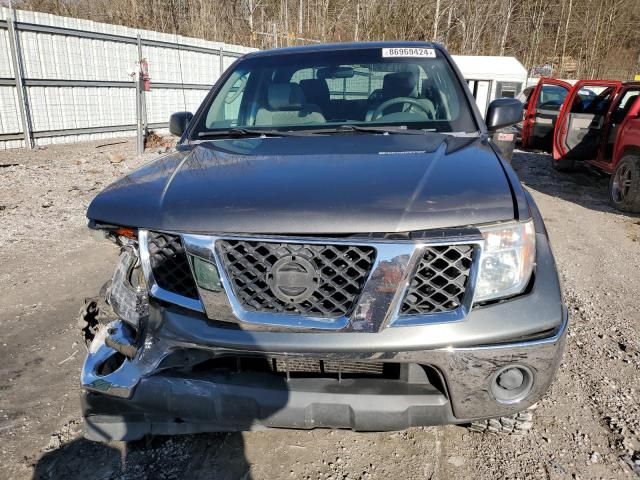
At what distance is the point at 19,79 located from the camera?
9016mm

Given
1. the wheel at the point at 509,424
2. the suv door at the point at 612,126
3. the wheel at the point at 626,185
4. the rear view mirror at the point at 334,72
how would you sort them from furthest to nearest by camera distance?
the suv door at the point at 612,126, the wheel at the point at 626,185, the rear view mirror at the point at 334,72, the wheel at the point at 509,424

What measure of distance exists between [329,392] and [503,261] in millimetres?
736

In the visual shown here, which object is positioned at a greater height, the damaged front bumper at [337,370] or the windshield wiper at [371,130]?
the windshield wiper at [371,130]

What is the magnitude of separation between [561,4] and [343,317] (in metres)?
39.3

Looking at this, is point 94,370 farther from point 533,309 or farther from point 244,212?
point 533,309

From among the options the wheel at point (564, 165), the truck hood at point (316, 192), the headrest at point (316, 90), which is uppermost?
the headrest at point (316, 90)

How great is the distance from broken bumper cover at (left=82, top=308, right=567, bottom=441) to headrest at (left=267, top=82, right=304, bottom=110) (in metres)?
1.75

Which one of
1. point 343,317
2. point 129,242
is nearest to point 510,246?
point 343,317

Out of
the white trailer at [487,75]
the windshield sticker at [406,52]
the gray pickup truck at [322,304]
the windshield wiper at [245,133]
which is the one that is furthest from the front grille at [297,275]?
the white trailer at [487,75]

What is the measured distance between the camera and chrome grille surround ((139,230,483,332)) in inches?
60.4

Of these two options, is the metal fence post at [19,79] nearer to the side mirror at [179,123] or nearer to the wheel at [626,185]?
the side mirror at [179,123]

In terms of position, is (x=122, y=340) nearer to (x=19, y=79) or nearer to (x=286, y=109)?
(x=286, y=109)

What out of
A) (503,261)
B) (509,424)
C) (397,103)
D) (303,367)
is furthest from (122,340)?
(397,103)

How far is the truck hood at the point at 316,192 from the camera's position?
5.14 feet
